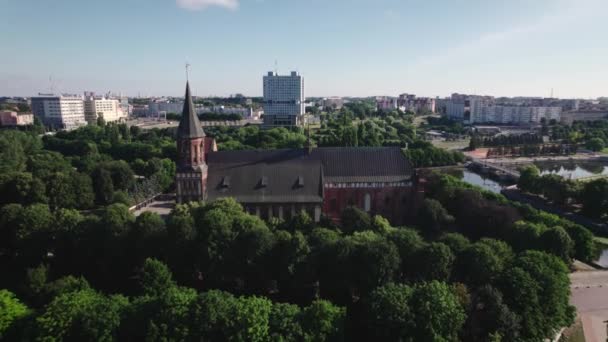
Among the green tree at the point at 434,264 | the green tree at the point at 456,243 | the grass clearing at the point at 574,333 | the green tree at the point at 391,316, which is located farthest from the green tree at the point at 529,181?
the green tree at the point at 391,316

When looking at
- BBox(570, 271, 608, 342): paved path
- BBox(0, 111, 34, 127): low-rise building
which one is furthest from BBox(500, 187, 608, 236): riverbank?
BBox(0, 111, 34, 127): low-rise building

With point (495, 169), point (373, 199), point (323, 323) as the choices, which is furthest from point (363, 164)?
point (495, 169)

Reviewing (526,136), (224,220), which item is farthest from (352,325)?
(526,136)

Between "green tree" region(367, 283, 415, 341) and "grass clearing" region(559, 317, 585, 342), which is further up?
"green tree" region(367, 283, 415, 341)

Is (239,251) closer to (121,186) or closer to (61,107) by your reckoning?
(121,186)

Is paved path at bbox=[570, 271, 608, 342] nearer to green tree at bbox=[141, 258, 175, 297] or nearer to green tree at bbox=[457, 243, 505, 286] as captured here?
green tree at bbox=[457, 243, 505, 286]
